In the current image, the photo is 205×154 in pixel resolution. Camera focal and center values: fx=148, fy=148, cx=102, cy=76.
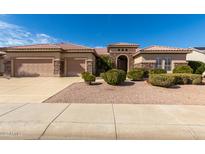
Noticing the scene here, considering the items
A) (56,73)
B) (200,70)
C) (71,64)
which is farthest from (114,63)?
(200,70)

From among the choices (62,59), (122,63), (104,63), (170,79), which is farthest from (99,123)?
(122,63)

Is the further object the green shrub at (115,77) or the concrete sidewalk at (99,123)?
the green shrub at (115,77)

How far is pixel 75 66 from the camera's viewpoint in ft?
68.7

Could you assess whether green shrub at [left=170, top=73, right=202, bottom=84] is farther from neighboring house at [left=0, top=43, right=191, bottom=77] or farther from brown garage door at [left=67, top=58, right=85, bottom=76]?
brown garage door at [left=67, top=58, right=85, bottom=76]

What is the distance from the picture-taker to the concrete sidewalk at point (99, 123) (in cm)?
392

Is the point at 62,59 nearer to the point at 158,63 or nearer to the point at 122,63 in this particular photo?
the point at 122,63

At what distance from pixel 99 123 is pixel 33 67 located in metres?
18.3

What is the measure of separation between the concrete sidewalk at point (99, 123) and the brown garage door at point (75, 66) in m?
14.9

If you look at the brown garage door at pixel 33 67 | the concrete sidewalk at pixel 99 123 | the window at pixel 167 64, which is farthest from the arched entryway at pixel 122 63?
the concrete sidewalk at pixel 99 123

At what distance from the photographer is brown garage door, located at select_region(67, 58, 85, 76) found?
68.4 feet

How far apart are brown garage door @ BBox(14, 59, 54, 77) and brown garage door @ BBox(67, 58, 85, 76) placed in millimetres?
2346

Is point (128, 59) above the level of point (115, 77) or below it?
above

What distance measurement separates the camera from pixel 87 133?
157 inches

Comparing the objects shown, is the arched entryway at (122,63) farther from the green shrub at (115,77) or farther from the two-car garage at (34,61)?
the green shrub at (115,77)
